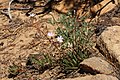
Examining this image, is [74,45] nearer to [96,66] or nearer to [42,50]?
[96,66]

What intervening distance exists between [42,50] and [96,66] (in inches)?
43.7

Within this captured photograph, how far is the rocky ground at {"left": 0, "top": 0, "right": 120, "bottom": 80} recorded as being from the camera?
10.1 feet

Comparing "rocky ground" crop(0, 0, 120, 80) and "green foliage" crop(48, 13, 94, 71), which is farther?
"green foliage" crop(48, 13, 94, 71)

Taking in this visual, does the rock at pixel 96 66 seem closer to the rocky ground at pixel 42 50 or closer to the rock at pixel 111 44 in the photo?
the rocky ground at pixel 42 50

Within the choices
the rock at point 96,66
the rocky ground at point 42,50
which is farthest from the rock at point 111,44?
the rock at point 96,66

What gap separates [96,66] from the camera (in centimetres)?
304

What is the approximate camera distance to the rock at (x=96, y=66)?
9.85 ft

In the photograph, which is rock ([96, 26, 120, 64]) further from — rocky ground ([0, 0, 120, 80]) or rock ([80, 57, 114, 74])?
rock ([80, 57, 114, 74])

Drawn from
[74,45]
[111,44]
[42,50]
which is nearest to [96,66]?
[111,44]

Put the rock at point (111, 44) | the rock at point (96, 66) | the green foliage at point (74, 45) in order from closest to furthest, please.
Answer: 1. the rock at point (96, 66)
2. the rock at point (111, 44)
3. the green foliage at point (74, 45)

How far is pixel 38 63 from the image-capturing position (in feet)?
11.7

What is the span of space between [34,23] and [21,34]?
0.90 ft

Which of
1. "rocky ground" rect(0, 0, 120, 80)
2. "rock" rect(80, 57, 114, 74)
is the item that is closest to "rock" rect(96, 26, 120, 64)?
"rocky ground" rect(0, 0, 120, 80)

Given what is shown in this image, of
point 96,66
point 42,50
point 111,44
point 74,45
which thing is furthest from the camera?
point 42,50
